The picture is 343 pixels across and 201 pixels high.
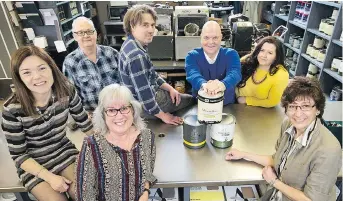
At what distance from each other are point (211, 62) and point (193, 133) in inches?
22.7

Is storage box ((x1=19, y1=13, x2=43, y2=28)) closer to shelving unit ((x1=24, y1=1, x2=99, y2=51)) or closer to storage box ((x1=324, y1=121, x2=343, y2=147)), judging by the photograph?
A: shelving unit ((x1=24, y1=1, x2=99, y2=51))

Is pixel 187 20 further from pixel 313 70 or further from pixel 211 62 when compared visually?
pixel 313 70

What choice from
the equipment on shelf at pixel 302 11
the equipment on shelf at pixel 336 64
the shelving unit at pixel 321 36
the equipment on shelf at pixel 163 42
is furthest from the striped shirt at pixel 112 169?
the equipment on shelf at pixel 302 11

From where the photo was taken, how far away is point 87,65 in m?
1.89

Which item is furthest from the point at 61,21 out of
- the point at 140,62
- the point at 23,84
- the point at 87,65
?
the point at 23,84

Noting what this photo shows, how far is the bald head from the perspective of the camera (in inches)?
62.4

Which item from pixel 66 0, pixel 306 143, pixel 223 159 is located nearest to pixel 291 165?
pixel 306 143

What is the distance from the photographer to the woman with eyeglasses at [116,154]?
116 cm

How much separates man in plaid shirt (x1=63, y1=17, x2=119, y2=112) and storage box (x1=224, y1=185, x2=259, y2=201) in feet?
3.73

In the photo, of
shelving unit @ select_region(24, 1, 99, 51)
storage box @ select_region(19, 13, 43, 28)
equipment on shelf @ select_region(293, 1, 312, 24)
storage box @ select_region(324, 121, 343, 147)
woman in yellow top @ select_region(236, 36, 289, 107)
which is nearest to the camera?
woman in yellow top @ select_region(236, 36, 289, 107)

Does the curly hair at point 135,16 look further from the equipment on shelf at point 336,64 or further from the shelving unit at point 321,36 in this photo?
the equipment on shelf at point 336,64

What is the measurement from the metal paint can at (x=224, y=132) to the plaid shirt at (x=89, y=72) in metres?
0.98

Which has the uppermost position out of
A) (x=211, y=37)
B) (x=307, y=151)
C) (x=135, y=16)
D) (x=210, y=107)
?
(x=135, y=16)

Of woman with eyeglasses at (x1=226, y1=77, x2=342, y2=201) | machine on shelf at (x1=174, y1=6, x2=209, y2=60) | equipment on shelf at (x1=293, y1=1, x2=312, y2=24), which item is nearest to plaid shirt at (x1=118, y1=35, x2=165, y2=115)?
woman with eyeglasses at (x1=226, y1=77, x2=342, y2=201)
